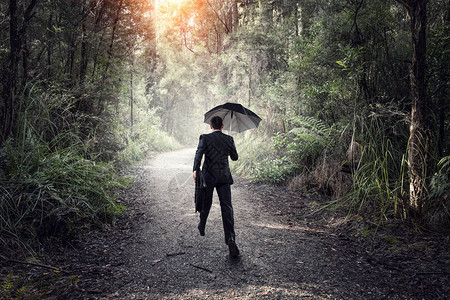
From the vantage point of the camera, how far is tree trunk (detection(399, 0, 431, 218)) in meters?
4.16

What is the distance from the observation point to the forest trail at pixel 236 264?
2.91m

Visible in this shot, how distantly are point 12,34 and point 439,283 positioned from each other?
672cm

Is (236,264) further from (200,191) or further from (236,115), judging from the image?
(236,115)

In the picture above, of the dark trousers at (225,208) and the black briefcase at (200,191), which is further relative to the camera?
the black briefcase at (200,191)

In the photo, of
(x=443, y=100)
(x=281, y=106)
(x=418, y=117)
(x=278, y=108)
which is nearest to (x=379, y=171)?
(x=418, y=117)

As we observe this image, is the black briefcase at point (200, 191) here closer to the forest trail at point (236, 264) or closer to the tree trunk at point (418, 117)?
the forest trail at point (236, 264)

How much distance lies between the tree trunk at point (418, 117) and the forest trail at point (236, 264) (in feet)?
4.74

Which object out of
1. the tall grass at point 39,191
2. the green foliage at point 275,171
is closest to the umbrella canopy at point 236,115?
the green foliage at point 275,171

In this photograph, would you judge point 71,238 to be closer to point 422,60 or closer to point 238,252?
point 238,252

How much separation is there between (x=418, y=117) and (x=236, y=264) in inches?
144

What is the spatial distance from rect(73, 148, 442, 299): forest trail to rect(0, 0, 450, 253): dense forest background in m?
0.96

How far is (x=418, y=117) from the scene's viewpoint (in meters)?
4.25

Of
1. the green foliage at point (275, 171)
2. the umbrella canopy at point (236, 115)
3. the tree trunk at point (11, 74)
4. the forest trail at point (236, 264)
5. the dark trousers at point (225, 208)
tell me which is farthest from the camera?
the green foliage at point (275, 171)

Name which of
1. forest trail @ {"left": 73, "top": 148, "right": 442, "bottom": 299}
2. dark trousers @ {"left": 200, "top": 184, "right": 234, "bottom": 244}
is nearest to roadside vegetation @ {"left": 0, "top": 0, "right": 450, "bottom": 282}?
forest trail @ {"left": 73, "top": 148, "right": 442, "bottom": 299}
